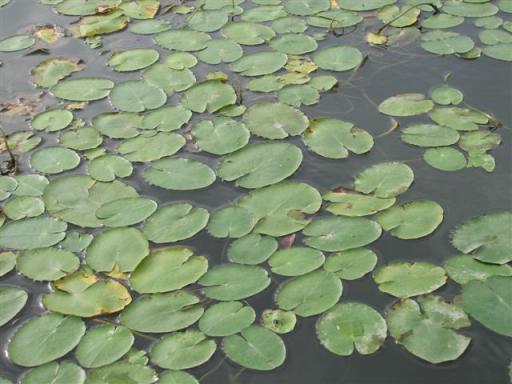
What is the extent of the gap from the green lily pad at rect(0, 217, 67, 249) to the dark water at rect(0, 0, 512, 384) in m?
0.18

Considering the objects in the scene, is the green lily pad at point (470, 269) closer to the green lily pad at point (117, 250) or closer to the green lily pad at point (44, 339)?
the green lily pad at point (117, 250)

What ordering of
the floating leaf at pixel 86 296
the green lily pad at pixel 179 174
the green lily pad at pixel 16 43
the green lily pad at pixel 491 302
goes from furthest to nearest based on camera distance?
the green lily pad at pixel 16 43 < the green lily pad at pixel 179 174 < the floating leaf at pixel 86 296 < the green lily pad at pixel 491 302

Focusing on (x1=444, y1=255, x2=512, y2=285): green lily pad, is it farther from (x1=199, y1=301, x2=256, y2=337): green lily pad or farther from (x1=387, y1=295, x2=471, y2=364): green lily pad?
(x1=199, y1=301, x2=256, y2=337): green lily pad

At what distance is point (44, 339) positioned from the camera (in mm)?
2527

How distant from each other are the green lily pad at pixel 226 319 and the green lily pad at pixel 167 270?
178mm

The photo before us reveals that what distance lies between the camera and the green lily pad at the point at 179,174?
3133mm

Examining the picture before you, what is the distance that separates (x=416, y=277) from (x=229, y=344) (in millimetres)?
753

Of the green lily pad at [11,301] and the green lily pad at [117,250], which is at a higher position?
the green lily pad at [117,250]

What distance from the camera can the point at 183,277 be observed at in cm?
272

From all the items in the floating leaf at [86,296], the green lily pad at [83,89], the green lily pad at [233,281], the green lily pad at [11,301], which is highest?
the green lily pad at [83,89]

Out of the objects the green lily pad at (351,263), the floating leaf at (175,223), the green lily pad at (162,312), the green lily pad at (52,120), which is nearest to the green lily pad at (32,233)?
the floating leaf at (175,223)

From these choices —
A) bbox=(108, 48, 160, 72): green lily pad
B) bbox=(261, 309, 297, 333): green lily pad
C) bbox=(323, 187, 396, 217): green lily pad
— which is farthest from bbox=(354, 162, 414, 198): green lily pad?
bbox=(108, 48, 160, 72): green lily pad

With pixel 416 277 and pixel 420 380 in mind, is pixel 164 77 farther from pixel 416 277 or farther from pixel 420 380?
pixel 420 380

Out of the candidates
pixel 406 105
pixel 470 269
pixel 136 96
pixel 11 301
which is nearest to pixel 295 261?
pixel 470 269
